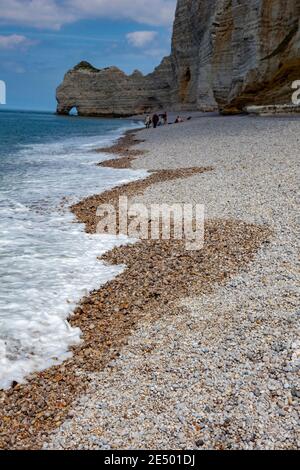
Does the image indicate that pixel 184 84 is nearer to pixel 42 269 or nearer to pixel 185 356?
pixel 42 269

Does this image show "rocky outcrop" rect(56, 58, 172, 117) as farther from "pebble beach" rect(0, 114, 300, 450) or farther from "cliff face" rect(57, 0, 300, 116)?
"pebble beach" rect(0, 114, 300, 450)

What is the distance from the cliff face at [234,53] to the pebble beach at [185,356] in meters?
24.4

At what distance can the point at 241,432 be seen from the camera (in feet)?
9.92

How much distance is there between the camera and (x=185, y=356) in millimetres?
3959

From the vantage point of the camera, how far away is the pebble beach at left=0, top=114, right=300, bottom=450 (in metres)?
3.12

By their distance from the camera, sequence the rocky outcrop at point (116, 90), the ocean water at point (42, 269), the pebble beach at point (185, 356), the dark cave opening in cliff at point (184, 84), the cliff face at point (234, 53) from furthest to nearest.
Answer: the rocky outcrop at point (116, 90), the dark cave opening in cliff at point (184, 84), the cliff face at point (234, 53), the ocean water at point (42, 269), the pebble beach at point (185, 356)

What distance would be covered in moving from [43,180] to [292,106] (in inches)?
710

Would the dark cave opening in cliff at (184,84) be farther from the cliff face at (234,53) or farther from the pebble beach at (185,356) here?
the pebble beach at (185,356)

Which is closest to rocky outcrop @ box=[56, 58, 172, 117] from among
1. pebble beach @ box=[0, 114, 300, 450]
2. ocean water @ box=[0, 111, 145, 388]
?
ocean water @ box=[0, 111, 145, 388]

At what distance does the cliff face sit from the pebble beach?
2444 cm

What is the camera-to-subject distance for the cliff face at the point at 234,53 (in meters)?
28.0

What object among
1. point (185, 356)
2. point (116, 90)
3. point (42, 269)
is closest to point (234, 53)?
point (42, 269)

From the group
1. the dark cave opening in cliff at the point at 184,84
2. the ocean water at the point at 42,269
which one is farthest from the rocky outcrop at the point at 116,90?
the ocean water at the point at 42,269
